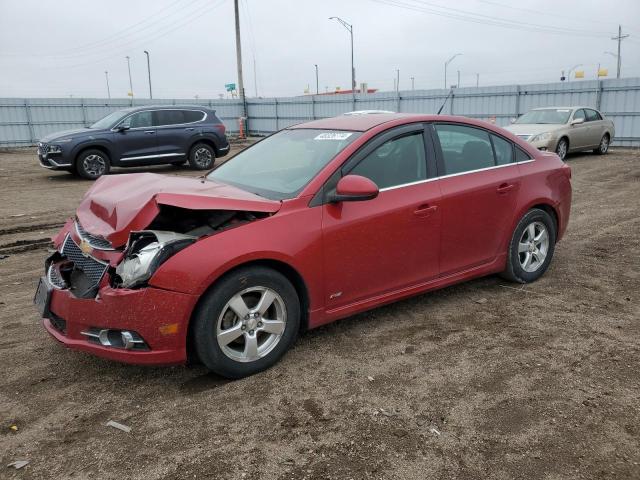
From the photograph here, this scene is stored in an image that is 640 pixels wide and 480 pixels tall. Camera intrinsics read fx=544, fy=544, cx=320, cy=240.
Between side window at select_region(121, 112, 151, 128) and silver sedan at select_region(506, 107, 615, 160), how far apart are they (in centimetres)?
971

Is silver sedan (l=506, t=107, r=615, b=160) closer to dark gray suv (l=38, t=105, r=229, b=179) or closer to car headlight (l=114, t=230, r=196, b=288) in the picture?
dark gray suv (l=38, t=105, r=229, b=179)

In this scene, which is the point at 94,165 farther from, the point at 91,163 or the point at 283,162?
the point at 283,162

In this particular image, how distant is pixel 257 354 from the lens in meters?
3.50

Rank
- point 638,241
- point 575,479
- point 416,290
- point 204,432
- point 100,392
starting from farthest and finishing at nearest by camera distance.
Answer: point 638,241, point 416,290, point 100,392, point 204,432, point 575,479

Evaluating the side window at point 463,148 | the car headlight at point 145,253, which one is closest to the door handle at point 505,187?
the side window at point 463,148

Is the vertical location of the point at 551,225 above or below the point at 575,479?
above

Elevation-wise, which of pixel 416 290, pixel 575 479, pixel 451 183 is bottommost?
pixel 575 479

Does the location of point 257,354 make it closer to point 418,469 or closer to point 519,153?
point 418,469

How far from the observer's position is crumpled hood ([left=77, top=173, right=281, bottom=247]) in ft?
10.9

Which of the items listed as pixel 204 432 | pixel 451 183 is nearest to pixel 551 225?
pixel 451 183

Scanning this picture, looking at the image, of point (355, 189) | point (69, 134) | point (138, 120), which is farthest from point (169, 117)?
point (355, 189)

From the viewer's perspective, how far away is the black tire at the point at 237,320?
10.6 feet

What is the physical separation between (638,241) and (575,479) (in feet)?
16.6

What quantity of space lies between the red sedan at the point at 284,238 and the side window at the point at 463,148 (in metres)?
0.01
